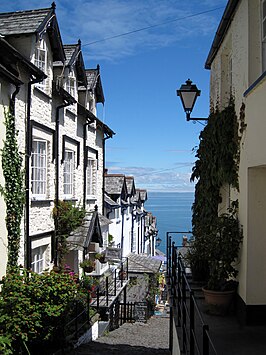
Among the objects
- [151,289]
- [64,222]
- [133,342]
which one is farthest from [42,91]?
[151,289]

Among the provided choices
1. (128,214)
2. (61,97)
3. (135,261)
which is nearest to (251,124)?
(61,97)

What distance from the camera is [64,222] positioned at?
14.3 m

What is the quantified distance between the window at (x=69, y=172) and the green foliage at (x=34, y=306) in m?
5.70

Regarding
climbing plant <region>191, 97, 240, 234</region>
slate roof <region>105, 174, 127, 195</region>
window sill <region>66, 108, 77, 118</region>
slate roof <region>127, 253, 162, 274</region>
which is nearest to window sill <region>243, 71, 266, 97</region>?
climbing plant <region>191, 97, 240, 234</region>

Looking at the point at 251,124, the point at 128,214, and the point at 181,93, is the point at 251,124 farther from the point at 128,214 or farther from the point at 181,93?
the point at 128,214

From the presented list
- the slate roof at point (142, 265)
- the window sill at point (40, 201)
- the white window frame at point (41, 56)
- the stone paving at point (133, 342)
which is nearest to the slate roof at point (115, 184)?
the slate roof at point (142, 265)

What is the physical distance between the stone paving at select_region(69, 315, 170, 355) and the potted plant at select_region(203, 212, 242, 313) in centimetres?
475

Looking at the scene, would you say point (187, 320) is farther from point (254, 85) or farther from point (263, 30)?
point (263, 30)

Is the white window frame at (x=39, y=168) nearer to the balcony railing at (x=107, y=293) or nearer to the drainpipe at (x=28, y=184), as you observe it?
the drainpipe at (x=28, y=184)

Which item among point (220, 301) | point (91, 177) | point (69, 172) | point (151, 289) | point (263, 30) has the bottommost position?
point (151, 289)

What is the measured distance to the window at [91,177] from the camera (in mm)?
18727

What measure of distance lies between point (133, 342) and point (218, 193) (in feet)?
23.1

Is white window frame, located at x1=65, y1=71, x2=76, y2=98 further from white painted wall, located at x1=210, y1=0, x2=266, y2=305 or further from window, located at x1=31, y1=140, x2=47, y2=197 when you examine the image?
white painted wall, located at x1=210, y1=0, x2=266, y2=305

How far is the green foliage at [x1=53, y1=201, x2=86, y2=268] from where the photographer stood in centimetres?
1410
